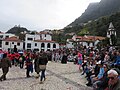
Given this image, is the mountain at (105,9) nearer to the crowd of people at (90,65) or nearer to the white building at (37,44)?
the white building at (37,44)

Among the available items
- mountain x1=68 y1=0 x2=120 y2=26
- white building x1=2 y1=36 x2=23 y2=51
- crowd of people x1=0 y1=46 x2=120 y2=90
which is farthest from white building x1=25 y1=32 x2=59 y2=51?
mountain x1=68 y1=0 x2=120 y2=26

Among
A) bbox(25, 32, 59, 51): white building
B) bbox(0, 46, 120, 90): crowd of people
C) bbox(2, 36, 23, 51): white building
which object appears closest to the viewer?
bbox(0, 46, 120, 90): crowd of people

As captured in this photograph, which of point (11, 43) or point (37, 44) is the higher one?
point (11, 43)

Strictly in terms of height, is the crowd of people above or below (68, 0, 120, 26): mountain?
below

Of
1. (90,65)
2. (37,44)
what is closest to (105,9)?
(37,44)

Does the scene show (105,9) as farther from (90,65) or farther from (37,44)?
(90,65)

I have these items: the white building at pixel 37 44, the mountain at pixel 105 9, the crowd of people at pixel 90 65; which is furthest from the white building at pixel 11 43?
the mountain at pixel 105 9

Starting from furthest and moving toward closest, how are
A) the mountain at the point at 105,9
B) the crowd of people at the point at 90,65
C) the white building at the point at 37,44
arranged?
the mountain at the point at 105,9, the white building at the point at 37,44, the crowd of people at the point at 90,65

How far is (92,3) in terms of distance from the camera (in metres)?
169

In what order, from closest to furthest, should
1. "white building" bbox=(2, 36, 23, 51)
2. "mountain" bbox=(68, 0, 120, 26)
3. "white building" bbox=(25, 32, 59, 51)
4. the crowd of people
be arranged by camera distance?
the crowd of people < "white building" bbox=(25, 32, 59, 51) < "white building" bbox=(2, 36, 23, 51) < "mountain" bbox=(68, 0, 120, 26)

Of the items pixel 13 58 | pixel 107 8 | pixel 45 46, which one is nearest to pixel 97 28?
pixel 45 46

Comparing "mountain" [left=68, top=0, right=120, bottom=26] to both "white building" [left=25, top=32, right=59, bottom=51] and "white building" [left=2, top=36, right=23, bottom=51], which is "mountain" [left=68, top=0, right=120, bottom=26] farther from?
"white building" [left=2, top=36, right=23, bottom=51]

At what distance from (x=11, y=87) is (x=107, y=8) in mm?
131126

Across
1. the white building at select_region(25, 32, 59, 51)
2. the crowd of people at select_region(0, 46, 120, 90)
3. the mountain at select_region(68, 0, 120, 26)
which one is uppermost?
the mountain at select_region(68, 0, 120, 26)
